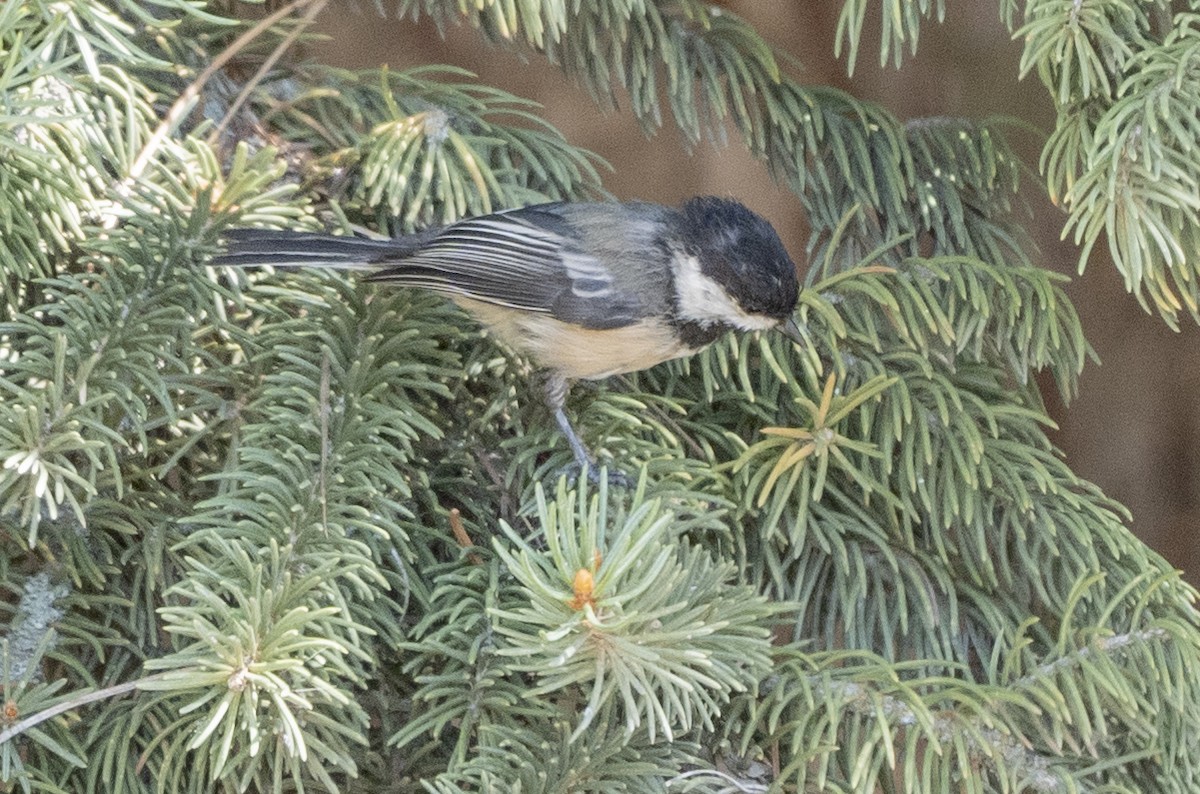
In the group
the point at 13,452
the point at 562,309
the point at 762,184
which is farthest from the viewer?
the point at 762,184

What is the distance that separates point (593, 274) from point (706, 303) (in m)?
0.11

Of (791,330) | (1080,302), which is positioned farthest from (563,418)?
(1080,302)

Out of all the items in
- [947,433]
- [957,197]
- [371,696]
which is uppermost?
[957,197]

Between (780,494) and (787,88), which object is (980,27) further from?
(780,494)

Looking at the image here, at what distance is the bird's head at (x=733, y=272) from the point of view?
2.51 feet

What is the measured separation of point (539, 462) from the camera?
709 millimetres

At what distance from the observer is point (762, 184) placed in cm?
101

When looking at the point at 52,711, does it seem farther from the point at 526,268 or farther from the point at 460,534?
the point at 526,268

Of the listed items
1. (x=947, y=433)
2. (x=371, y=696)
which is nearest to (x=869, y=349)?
(x=947, y=433)

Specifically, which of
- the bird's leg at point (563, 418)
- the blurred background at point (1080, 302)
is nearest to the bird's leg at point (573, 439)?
the bird's leg at point (563, 418)

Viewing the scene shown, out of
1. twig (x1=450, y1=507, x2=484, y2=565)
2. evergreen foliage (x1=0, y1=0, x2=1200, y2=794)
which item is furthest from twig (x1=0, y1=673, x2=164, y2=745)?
twig (x1=450, y1=507, x2=484, y2=565)

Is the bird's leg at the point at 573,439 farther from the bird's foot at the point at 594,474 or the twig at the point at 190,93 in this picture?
the twig at the point at 190,93

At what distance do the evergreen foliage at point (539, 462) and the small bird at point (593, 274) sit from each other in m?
0.02

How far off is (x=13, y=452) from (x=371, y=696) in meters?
0.21
